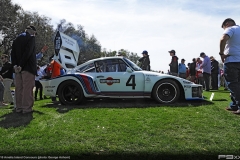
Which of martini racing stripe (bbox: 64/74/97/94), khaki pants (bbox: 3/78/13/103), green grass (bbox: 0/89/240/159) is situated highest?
martini racing stripe (bbox: 64/74/97/94)

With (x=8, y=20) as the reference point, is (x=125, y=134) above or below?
below

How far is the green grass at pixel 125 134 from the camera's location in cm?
335

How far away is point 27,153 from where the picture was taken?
335 cm

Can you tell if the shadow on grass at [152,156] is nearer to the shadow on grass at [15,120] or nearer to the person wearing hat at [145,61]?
the shadow on grass at [15,120]

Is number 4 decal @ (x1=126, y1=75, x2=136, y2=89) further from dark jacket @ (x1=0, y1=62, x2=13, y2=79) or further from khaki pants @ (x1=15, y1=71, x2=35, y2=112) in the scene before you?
dark jacket @ (x1=0, y1=62, x2=13, y2=79)

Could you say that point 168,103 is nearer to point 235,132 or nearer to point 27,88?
point 235,132

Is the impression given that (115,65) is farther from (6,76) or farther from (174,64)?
(174,64)

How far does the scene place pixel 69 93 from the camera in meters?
7.60

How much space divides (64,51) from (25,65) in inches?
139

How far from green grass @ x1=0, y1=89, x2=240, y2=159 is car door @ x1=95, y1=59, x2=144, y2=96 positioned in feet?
5.20

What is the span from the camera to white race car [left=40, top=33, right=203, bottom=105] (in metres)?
7.18

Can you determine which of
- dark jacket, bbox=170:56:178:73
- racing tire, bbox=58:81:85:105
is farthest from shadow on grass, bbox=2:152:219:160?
dark jacket, bbox=170:56:178:73

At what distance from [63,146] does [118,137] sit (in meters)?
0.84

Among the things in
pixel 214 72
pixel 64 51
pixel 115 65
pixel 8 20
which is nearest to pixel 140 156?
pixel 115 65
